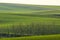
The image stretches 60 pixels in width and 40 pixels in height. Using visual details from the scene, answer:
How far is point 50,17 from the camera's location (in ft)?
2.29

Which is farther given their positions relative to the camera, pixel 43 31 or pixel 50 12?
pixel 50 12

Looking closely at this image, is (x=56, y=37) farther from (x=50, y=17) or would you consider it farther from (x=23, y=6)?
(x=23, y=6)

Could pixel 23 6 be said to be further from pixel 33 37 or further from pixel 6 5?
pixel 33 37

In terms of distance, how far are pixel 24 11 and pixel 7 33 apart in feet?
0.73

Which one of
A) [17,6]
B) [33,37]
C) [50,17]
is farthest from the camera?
[17,6]

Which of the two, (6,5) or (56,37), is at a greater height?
(6,5)

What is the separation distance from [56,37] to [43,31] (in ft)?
0.24

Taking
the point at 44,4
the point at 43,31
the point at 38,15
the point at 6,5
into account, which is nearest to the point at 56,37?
the point at 43,31

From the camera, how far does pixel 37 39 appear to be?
23.1 inches

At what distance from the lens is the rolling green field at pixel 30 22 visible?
1.95 ft

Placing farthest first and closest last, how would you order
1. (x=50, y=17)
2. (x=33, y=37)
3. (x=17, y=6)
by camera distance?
(x=17, y=6) → (x=50, y=17) → (x=33, y=37)

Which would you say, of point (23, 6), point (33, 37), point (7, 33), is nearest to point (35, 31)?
point (33, 37)

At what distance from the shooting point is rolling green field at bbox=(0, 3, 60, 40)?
593 millimetres

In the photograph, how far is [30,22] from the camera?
63 cm
